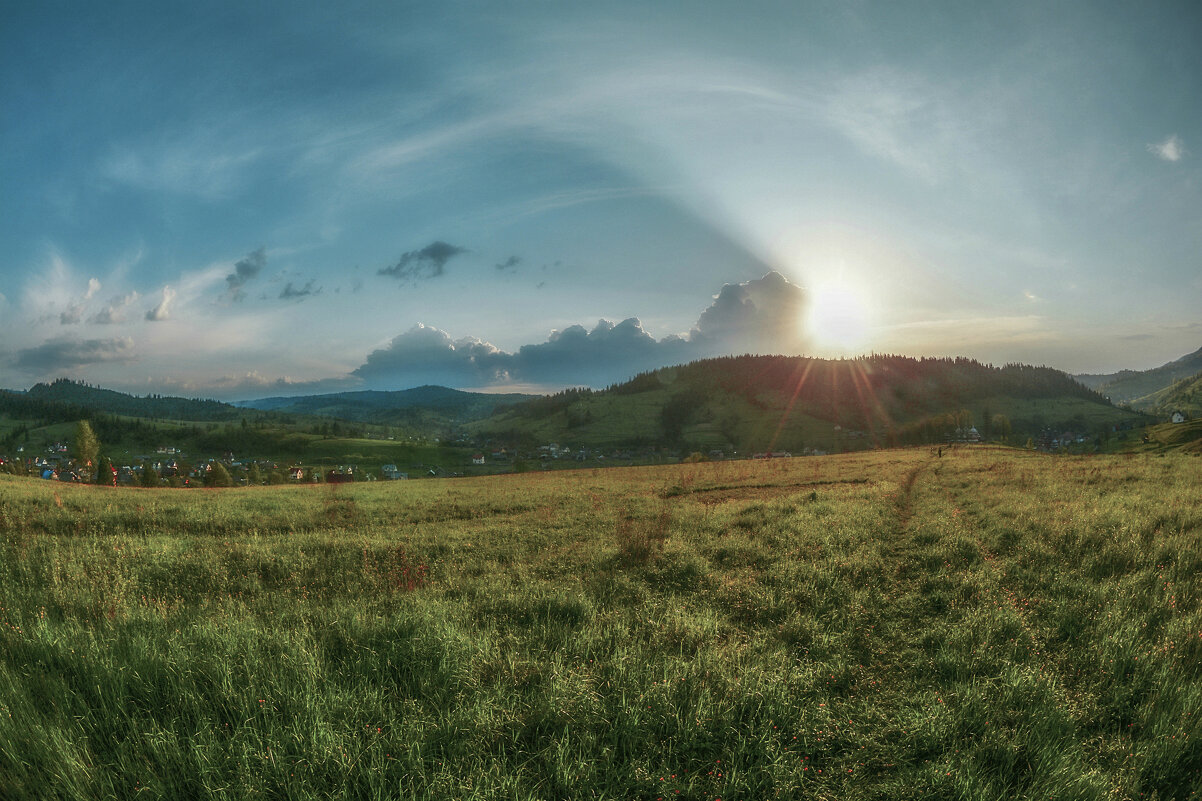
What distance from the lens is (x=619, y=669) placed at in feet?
16.7

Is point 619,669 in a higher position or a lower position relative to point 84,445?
higher

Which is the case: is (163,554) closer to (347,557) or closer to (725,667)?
(347,557)

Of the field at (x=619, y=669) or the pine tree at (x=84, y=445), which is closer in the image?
the field at (x=619, y=669)

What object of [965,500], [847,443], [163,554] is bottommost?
[847,443]

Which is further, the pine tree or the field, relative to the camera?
the pine tree

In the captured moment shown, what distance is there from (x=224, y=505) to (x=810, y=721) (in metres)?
23.0

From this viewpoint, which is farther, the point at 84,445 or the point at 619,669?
the point at 84,445

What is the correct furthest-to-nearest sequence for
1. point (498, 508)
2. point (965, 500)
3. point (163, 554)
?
point (498, 508)
point (965, 500)
point (163, 554)

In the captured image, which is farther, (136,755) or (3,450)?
(3,450)

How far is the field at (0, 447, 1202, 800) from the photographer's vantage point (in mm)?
3826

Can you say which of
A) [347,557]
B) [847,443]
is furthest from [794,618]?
[847,443]

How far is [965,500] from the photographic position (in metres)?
18.2

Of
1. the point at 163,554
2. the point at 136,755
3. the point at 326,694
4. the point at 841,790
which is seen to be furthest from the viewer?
the point at 163,554

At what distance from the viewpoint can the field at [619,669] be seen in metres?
3.83
